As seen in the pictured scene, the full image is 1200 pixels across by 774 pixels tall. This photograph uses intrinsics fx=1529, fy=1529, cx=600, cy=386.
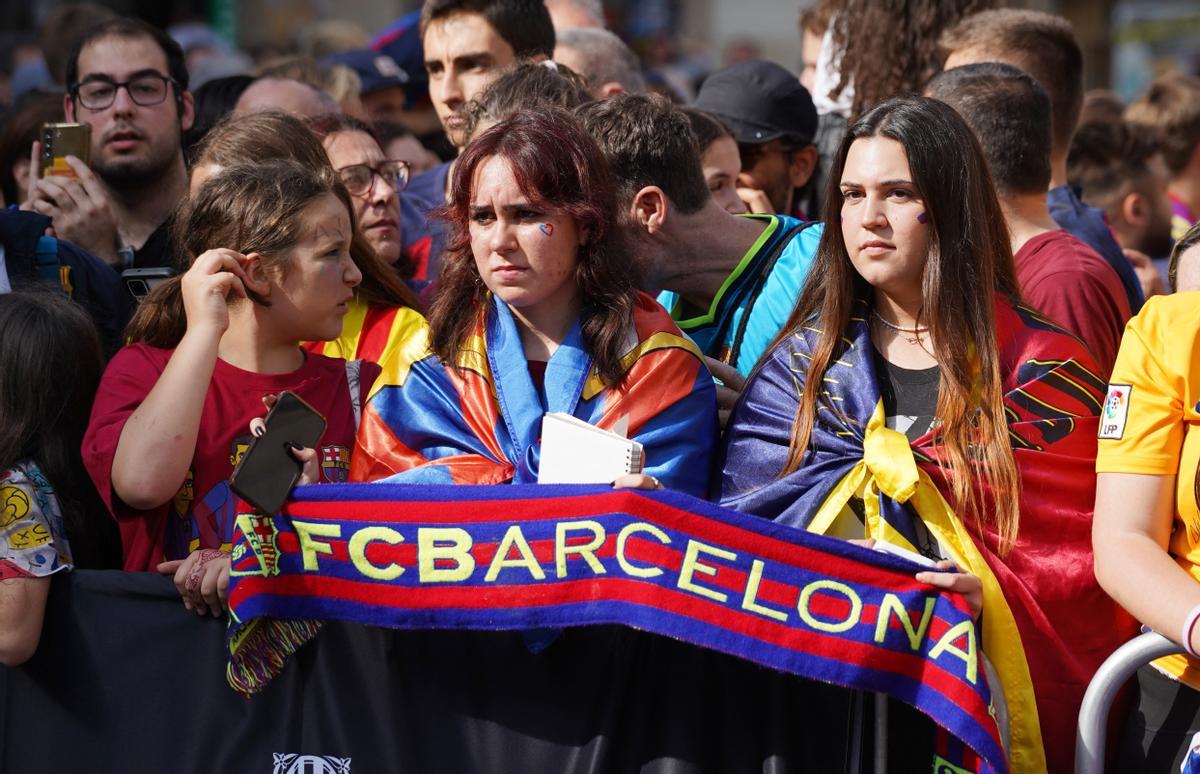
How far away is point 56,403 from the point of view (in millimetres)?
3980

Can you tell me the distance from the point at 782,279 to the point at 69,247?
225cm

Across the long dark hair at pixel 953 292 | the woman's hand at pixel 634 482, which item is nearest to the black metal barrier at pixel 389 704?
the woman's hand at pixel 634 482

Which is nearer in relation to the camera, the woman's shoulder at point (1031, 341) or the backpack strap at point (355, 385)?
the woman's shoulder at point (1031, 341)

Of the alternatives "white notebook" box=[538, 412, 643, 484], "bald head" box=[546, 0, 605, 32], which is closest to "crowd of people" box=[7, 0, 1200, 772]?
"white notebook" box=[538, 412, 643, 484]

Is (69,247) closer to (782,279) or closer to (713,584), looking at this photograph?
(782,279)

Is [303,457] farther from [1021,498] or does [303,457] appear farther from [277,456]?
[1021,498]

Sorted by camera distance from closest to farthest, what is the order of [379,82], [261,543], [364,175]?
[261,543] → [364,175] → [379,82]

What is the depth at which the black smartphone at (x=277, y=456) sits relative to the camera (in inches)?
132

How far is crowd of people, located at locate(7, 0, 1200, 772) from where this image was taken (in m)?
3.43

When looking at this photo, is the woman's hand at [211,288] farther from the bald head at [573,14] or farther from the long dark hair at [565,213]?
the bald head at [573,14]

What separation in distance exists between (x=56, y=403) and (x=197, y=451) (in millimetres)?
395

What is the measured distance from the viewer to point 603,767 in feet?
11.1

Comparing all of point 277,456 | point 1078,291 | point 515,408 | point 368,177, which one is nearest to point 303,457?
point 277,456

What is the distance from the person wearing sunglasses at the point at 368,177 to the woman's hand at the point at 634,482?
2.13m
